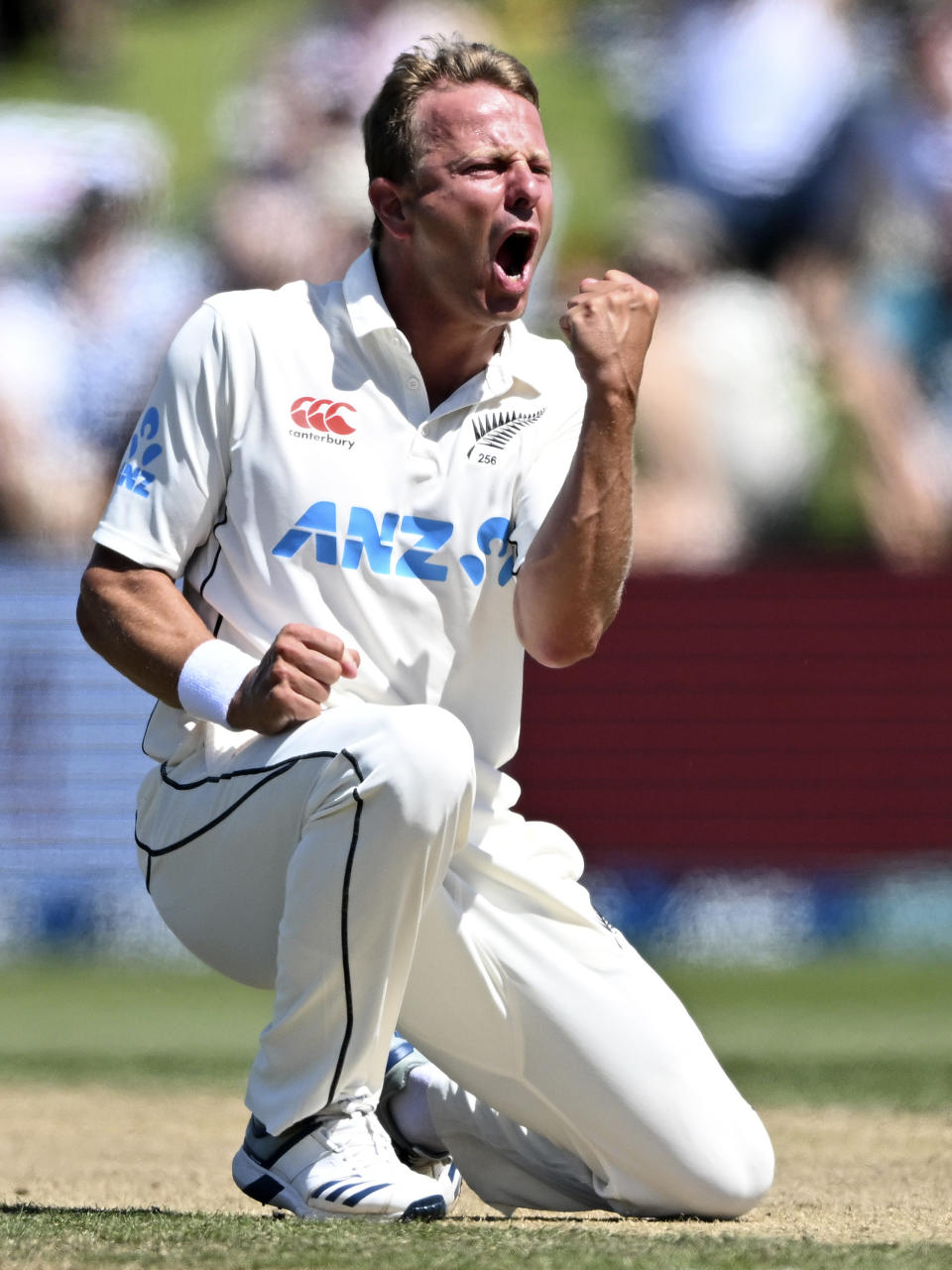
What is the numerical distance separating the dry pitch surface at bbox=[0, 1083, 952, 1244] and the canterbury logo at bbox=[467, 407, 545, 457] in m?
1.29

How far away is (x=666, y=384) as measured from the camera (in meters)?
11.0

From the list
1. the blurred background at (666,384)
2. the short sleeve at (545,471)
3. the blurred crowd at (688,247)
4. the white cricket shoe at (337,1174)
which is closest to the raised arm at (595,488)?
the short sleeve at (545,471)

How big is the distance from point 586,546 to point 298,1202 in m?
1.07

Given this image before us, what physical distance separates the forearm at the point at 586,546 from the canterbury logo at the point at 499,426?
0.87 ft

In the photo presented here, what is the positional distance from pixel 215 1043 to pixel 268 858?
3.88 meters

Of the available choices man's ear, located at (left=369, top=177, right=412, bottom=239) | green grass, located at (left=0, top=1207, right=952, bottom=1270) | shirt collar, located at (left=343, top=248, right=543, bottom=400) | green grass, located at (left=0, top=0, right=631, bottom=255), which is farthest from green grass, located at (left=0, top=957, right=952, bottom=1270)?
green grass, located at (left=0, top=0, right=631, bottom=255)

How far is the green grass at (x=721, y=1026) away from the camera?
5.93 m

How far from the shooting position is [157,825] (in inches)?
135

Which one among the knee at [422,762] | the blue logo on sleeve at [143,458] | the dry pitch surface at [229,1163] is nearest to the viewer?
the knee at [422,762]

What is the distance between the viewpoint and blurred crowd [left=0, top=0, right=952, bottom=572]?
35.7 feet

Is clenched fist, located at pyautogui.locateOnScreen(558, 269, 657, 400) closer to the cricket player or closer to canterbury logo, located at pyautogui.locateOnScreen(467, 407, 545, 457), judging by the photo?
the cricket player

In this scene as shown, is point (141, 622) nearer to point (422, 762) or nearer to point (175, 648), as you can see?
point (175, 648)

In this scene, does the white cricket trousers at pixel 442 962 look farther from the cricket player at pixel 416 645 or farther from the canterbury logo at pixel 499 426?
→ the canterbury logo at pixel 499 426

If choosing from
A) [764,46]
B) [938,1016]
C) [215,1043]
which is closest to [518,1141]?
[215,1043]
